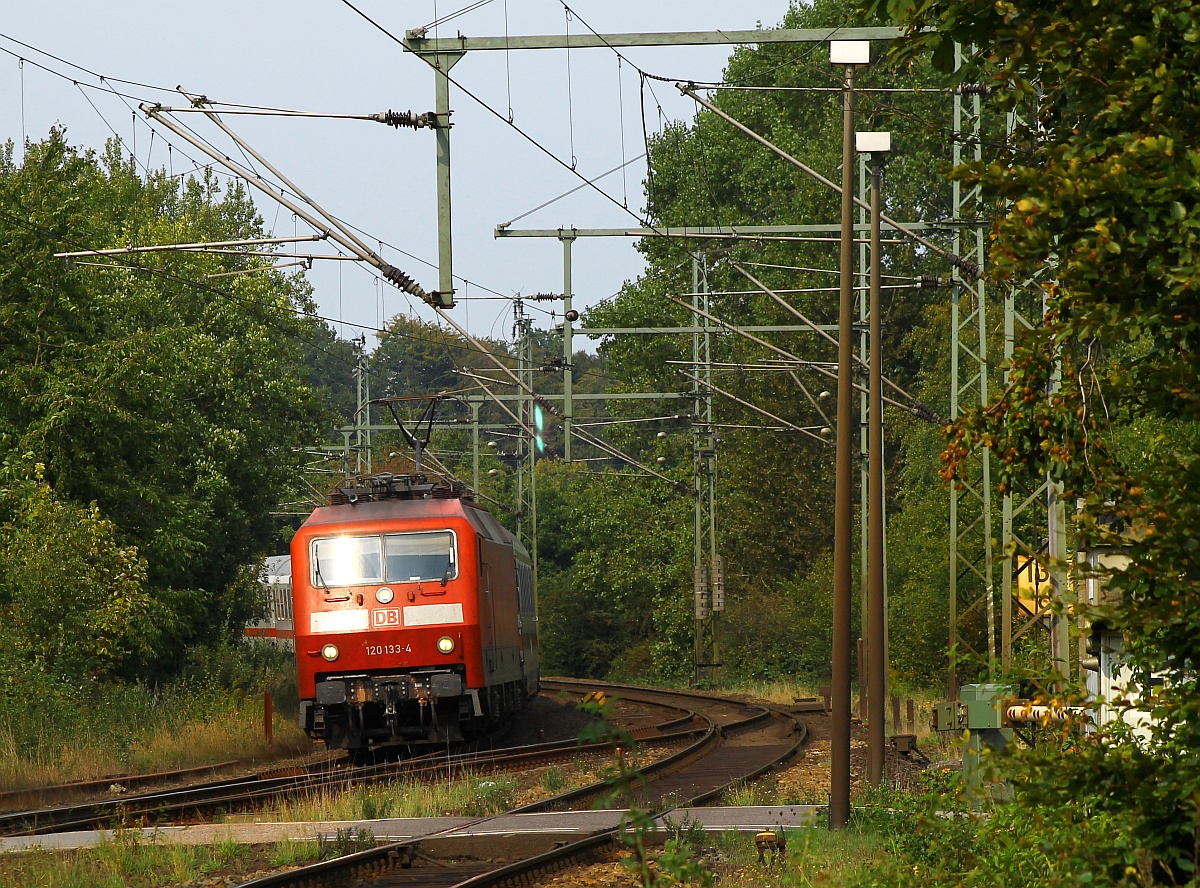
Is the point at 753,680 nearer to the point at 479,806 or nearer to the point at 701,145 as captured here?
the point at 701,145

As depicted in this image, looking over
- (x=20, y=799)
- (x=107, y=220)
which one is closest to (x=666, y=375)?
(x=107, y=220)

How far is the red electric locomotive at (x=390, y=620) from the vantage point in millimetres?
19188

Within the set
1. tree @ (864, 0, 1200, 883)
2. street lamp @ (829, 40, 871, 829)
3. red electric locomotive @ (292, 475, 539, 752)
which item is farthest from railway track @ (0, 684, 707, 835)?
tree @ (864, 0, 1200, 883)

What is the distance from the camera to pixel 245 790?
16.8 meters

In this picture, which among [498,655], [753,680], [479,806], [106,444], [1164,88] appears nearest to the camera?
[1164,88]

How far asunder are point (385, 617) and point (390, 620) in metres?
0.07

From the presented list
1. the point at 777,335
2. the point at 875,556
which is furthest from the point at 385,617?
the point at 777,335

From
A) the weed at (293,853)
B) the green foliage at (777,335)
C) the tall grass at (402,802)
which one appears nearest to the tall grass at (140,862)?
the weed at (293,853)

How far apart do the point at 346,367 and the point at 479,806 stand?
95608 millimetres

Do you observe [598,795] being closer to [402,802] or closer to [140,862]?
[402,802]

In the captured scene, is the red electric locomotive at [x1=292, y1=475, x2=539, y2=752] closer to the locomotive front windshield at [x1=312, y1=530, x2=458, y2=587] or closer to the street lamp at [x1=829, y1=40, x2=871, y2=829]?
the locomotive front windshield at [x1=312, y1=530, x2=458, y2=587]

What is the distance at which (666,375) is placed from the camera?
186ft

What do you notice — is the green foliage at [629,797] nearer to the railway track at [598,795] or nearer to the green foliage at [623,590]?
the railway track at [598,795]

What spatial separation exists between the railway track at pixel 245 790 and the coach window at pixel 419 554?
2.35 metres
